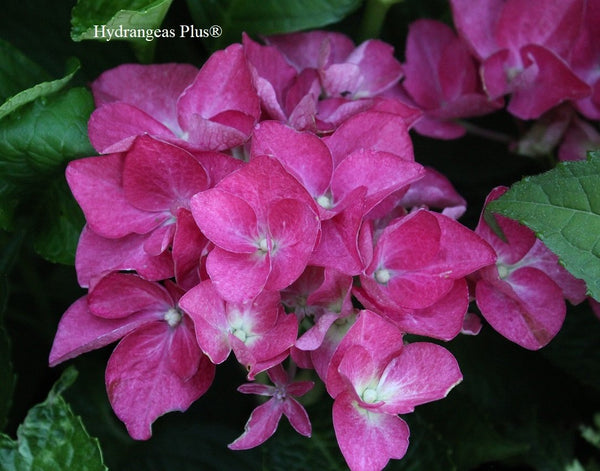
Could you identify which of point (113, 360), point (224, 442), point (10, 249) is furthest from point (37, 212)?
point (224, 442)

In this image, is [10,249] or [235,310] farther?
[10,249]

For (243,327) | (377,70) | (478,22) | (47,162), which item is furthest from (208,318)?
(478,22)

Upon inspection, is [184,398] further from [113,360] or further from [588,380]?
[588,380]

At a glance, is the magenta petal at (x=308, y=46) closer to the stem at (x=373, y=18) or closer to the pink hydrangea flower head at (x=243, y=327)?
the stem at (x=373, y=18)

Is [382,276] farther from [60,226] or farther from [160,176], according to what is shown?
[60,226]

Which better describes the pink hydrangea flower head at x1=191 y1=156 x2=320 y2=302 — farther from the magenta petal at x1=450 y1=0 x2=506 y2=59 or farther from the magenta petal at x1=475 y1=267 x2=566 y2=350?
the magenta petal at x1=450 y1=0 x2=506 y2=59

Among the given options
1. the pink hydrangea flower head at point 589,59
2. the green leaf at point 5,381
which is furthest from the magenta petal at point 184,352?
the pink hydrangea flower head at point 589,59
